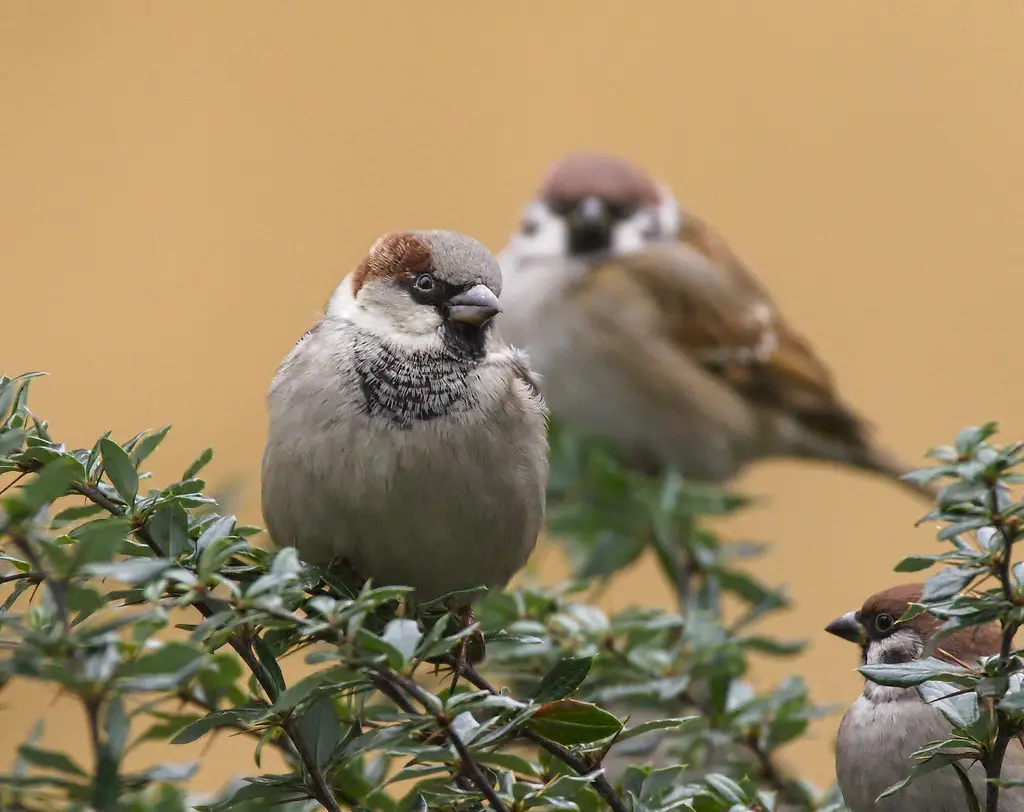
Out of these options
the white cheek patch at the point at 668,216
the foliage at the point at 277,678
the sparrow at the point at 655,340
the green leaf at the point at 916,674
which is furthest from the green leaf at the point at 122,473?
the white cheek patch at the point at 668,216

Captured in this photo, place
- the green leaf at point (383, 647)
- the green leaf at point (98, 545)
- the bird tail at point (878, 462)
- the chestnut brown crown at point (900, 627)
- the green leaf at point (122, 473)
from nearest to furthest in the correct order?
1. the green leaf at point (98, 545)
2. the green leaf at point (383, 647)
3. the green leaf at point (122, 473)
4. the chestnut brown crown at point (900, 627)
5. the bird tail at point (878, 462)

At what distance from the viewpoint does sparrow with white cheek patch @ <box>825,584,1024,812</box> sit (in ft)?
3.21

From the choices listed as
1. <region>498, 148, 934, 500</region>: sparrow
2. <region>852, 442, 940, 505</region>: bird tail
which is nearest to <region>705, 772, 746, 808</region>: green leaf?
<region>498, 148, 934, 500</region>: sparrow

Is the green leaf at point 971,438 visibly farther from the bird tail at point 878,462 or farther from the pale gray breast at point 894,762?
the bird tail at point 878,462

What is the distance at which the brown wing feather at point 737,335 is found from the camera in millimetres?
2650

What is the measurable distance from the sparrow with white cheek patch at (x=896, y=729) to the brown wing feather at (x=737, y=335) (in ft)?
4.98

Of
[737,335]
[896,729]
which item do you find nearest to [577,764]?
[896,729]

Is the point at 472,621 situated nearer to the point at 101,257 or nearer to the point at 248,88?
the point at 101,257

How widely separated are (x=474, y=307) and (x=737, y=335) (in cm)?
164

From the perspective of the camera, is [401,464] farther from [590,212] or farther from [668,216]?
[668,216]

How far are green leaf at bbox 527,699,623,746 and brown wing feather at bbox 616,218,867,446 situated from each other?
1925mm

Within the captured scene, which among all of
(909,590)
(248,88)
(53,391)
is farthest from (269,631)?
(248,88)

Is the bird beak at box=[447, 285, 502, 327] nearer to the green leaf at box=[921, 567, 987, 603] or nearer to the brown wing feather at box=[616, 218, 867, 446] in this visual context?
the green leaf at box=[921, 567, 987, 603]

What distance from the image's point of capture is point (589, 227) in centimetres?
261
